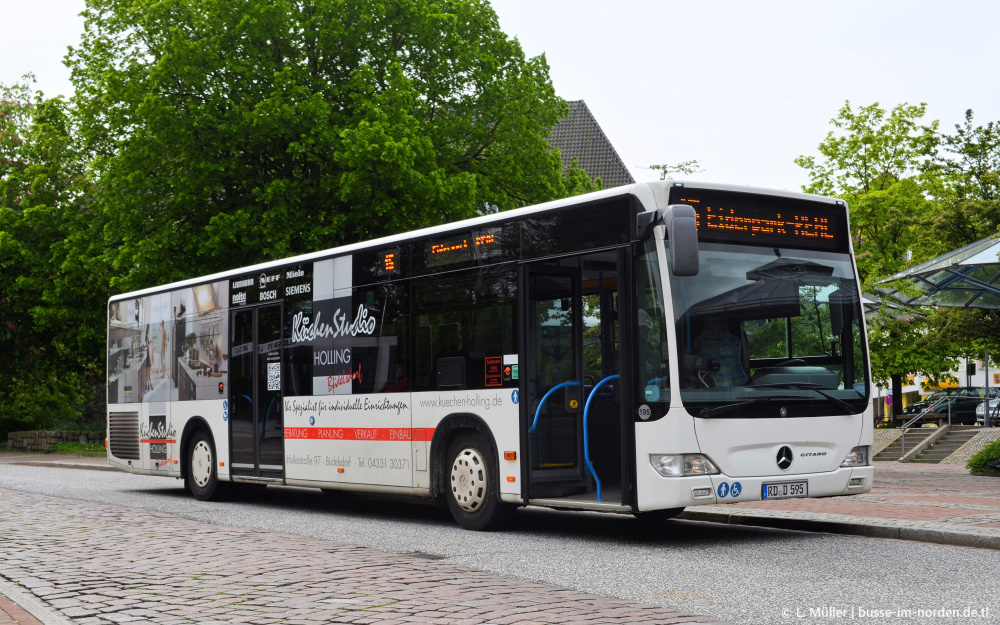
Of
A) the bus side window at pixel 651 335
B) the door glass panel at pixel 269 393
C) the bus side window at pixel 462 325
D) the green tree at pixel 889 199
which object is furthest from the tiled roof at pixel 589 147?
the bus side window at pixel 651 335

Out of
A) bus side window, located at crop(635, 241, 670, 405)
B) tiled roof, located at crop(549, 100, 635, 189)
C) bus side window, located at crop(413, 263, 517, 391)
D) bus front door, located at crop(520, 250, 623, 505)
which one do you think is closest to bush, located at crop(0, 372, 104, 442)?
tiled roof, located at crop(549, 100, 635, 189)

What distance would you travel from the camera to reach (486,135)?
28.5 metres

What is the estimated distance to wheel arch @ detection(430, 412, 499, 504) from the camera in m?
11.5

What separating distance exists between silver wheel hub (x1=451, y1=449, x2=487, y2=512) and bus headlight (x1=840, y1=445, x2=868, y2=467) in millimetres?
3406

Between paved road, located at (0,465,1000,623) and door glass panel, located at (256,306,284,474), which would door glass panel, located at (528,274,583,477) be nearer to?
paved road, located at (0,465,1000,623)

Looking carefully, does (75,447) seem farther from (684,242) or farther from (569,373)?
(684,242)

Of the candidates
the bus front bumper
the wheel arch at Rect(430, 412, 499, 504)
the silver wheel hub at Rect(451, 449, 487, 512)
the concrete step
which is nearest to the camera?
the bus front bumper

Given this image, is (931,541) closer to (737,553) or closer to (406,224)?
(737,553)

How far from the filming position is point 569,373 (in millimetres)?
10930

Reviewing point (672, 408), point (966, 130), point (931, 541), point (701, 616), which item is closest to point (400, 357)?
point (672, 408)

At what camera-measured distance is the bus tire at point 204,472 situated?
16141 millimetres

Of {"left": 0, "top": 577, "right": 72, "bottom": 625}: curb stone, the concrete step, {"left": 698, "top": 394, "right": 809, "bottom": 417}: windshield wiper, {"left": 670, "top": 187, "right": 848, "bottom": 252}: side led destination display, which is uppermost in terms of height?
{"left": 670, "top": 187, "right": 848, "bottom": 252}: side led destination display

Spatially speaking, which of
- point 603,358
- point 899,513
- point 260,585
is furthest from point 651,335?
point 899,513

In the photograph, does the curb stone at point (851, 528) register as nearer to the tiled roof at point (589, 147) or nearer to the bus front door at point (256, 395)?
the bus front door at point (256, 395)
